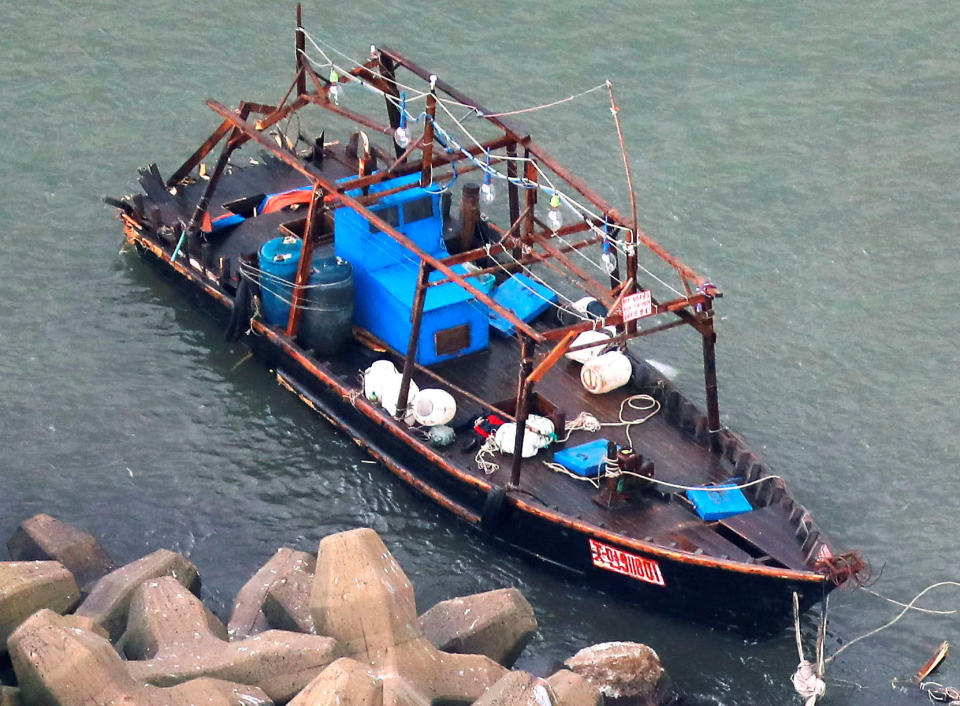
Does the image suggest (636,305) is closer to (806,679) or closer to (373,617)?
(806,679)

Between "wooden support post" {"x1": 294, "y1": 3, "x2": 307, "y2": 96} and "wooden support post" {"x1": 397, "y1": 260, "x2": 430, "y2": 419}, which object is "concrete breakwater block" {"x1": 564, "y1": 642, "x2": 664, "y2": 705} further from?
"wooden support post" {"x1": 294, "y1": 3, "x2": 307, "y2": 96}

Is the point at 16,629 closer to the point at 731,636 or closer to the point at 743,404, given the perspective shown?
the point at 731,636

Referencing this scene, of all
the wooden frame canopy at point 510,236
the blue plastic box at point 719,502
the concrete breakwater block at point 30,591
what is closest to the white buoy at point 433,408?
the wooden frame canopy at point 510,236

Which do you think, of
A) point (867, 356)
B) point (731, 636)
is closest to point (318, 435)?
point (731, 636)

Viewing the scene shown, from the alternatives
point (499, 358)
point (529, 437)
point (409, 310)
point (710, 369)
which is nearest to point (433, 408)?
point (529, 437)

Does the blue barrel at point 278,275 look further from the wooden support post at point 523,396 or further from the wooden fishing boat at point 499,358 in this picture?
the wooden support post at point 523,396
